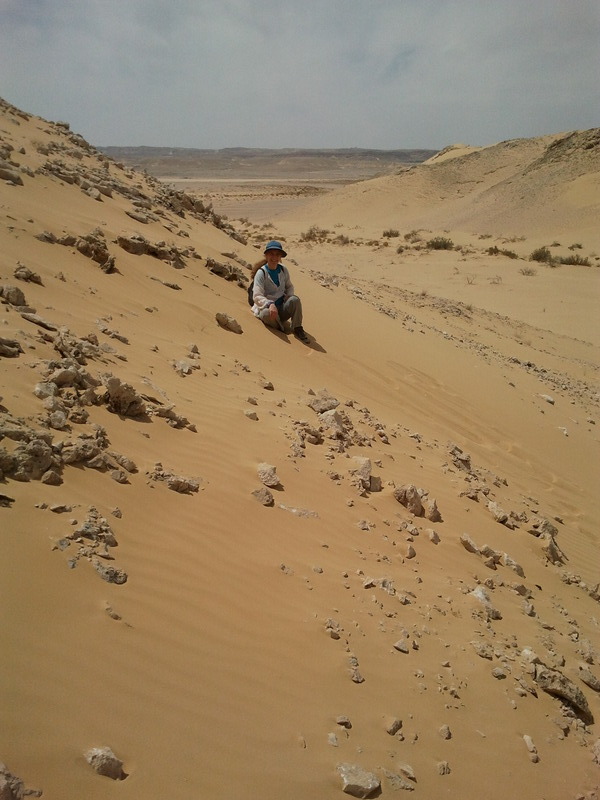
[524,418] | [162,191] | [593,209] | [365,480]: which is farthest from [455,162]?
[365,480]

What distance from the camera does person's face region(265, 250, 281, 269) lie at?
6.41 m

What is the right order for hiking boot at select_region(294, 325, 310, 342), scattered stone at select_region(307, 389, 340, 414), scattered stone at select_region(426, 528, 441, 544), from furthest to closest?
1. hiking boot at select_region(294, 325, 310, 342)
2. scattered stone at select_region(307, 389, 340, 414)
3. scattered stone at select_region(426, 528, 441, 544)

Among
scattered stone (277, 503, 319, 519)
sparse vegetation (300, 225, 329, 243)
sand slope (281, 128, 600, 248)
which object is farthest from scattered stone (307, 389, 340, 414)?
sand slope (281, 128, 600, 248)

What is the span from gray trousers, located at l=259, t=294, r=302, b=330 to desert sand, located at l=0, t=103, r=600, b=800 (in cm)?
24

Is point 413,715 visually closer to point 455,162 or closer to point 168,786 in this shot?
point 168,786

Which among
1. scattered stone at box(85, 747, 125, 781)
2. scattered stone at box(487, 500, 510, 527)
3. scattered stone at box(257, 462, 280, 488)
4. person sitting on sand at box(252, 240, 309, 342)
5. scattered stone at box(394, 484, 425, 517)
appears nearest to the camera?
scattered stone at box(85, 747, 125, 781)

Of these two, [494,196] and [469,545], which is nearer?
[469,545]

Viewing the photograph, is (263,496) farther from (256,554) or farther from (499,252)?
(499,252)

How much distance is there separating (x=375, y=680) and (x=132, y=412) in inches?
80.2

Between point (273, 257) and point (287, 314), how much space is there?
0.71m

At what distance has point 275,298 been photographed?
6.77m

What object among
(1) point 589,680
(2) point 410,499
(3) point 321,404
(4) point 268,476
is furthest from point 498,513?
(4) point 268,476

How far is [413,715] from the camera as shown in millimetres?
2227

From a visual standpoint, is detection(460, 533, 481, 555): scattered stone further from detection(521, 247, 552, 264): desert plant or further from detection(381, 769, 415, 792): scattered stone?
detection(521, 247, 552, 264): desert plant
